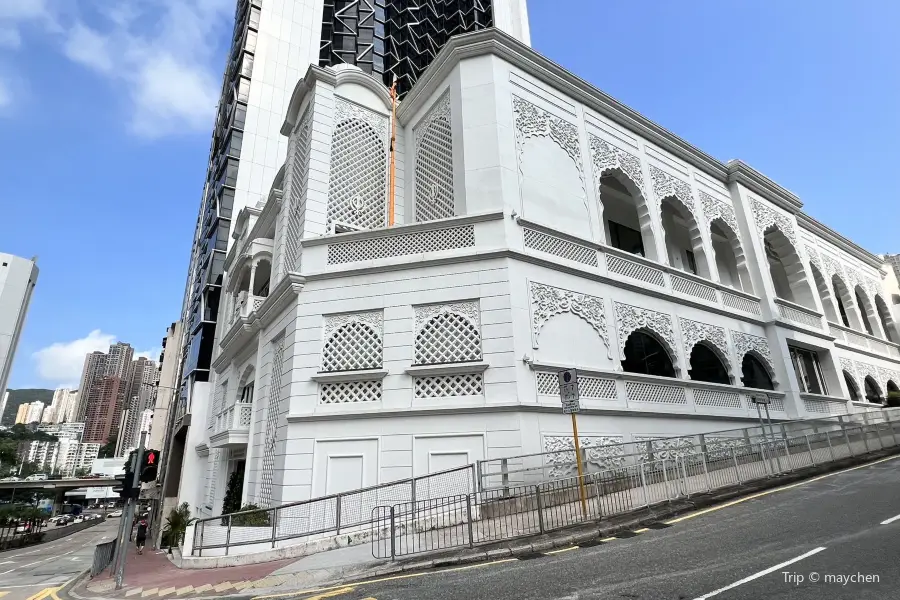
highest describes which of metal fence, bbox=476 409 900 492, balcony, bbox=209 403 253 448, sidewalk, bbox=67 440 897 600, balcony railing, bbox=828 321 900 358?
balcony railing, bbox=828 321 900 358

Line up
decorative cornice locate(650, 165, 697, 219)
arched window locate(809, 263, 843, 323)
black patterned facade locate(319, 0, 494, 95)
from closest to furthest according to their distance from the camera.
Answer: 1. decorative cornice locate(650, 165, 697, 219)
2. arched window locate(809, 263, 843, 323)
3. black patterned facade locate(319, 0, 494, 95)

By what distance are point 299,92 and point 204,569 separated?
12.4m

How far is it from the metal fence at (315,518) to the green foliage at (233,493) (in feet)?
18.8

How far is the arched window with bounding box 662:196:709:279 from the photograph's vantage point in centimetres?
1585

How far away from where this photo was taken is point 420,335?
10.2 m

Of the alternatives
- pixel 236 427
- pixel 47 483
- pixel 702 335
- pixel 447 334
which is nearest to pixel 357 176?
pixel 447 334

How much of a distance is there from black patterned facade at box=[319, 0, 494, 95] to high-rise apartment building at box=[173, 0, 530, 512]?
0.06 m

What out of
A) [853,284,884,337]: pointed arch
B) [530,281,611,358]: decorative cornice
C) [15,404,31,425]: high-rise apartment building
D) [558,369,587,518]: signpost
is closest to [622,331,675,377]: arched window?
[530,281,611,358]: decorative cornice

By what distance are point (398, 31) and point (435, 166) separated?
68.2ft

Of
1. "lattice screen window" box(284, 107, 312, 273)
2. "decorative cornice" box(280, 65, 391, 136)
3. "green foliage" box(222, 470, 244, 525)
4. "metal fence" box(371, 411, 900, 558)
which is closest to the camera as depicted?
"metal fence" box(371, 411, 900, 558)

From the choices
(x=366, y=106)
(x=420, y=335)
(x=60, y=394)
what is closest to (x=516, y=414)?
(x=420, y=335)

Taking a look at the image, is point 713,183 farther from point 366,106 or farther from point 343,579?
point 343,579

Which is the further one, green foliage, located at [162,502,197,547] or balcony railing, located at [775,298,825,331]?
balcony railing, located at [775,298,825,331]

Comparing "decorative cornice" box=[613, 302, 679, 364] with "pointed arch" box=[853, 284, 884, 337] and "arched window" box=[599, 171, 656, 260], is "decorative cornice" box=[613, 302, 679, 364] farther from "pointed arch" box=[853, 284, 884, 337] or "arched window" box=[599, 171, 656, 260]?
"pointed arch" box=[853, 284, 884, 337]
